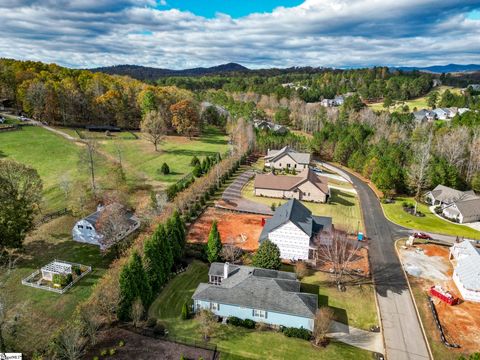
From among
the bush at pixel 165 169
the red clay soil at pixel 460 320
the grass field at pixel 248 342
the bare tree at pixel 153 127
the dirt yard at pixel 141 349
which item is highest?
the bare tree at pixel 153 127

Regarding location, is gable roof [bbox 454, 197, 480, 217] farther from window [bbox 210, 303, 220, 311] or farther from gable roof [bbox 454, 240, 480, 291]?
window [bbox 210, 303, 220, 311]

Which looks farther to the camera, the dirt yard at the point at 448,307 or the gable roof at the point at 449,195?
the gable roof at the point at 449,195

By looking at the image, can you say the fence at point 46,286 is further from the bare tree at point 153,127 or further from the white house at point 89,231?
the bare tree at point 153,127

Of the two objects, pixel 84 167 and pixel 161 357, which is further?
pixel 84 167

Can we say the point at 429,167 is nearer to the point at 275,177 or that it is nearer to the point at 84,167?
the point at 275,177

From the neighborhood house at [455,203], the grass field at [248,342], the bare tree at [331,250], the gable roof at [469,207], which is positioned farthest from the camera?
the neighborhood house at [455,203]

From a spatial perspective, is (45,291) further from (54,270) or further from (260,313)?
(260,313)

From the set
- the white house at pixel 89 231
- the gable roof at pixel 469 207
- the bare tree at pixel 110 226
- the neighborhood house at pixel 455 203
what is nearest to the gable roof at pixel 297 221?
the bare tree at pixel 110 226

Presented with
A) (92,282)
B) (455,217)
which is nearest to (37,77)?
(92,282)
